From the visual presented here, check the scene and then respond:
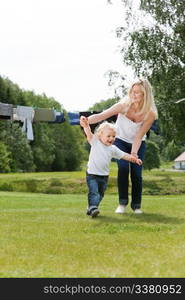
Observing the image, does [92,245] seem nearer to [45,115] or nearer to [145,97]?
[145,97]

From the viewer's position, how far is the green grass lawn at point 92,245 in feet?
11.3

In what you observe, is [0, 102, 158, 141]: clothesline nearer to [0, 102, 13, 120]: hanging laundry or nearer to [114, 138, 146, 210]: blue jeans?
[0, 102, 13, 120]: hanging laundry

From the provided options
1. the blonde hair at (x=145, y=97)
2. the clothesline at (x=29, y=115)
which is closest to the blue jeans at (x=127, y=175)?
the blonde hair at (x=145, y=97)

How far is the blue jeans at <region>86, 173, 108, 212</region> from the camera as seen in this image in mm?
6219

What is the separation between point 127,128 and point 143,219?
1.32 metres

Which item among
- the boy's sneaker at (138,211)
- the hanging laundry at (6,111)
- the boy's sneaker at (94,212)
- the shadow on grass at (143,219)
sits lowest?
the boy's sneaker at (138,211)

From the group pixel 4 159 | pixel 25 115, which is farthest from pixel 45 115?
pixel 4 159

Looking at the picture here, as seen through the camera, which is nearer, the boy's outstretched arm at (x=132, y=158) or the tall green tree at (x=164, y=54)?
the boy's outstretched arm at (x=132, y=158)

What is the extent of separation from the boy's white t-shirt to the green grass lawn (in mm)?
589

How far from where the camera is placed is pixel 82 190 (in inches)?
740

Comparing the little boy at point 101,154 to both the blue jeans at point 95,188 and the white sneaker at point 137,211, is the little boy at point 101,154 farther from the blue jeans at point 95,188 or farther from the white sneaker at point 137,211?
the white sneaker at point 137,211

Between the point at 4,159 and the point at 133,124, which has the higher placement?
the point at 133,124

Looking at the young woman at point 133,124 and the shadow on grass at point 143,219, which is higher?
the young woman at point 133,124

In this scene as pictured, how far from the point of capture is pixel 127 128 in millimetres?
6684
